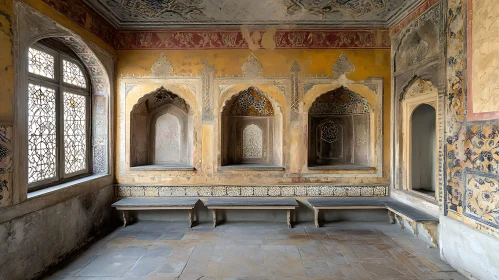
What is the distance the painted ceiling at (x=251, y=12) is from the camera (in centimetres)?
480

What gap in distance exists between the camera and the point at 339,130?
21.5 ft

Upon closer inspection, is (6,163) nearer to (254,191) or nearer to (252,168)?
(252,168)

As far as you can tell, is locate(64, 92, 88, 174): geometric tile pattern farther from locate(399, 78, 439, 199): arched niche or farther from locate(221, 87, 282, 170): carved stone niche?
locate(399, 78, 439, 199): arched niche

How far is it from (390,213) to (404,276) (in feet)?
6.73

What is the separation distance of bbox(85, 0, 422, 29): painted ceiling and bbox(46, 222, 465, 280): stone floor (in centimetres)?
386

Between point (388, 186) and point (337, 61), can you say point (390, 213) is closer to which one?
point (388, 186)

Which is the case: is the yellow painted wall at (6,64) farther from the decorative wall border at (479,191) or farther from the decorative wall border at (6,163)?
the decorative wall border at (479,191)

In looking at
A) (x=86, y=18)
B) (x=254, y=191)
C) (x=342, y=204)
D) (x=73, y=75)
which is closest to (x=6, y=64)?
(x=73, y=75)

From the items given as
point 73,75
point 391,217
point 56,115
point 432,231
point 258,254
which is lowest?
point 258,254

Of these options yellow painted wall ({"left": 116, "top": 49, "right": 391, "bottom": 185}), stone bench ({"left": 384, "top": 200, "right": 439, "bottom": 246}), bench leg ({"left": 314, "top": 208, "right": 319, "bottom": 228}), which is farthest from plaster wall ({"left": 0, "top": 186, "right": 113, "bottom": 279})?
stone bench ({"left": 384, "top": 200, "right": 439, "bottom": 246})

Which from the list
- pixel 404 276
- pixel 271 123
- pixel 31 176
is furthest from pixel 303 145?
pixel 31 176

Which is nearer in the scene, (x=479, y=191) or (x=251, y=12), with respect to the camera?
(x=479, y=191)

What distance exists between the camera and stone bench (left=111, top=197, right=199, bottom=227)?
16.9ft

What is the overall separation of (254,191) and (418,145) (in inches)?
125
